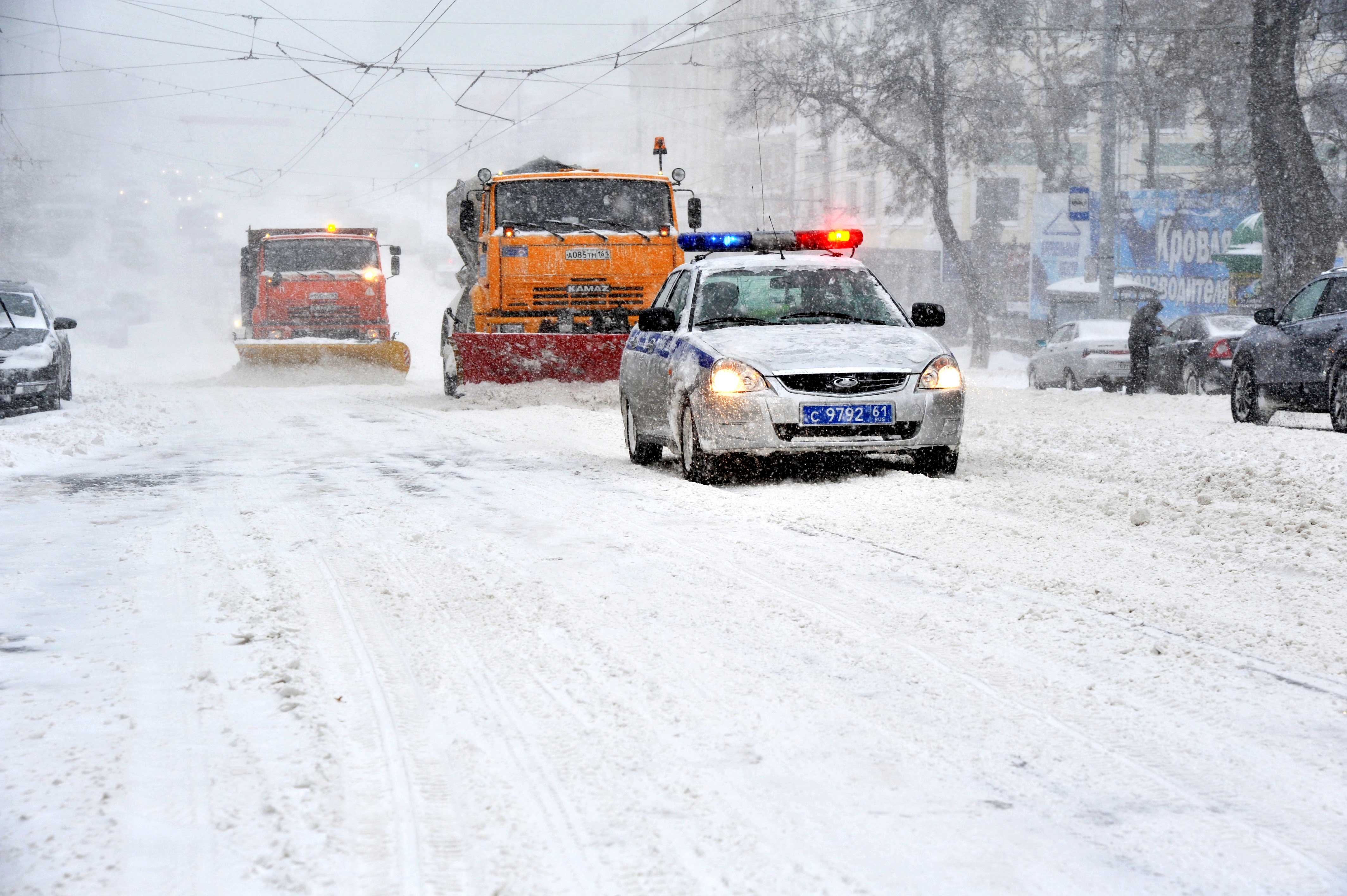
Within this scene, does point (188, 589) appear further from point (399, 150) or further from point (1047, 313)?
point (399, 150)

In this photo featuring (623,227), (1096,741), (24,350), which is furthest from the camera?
(623,227)

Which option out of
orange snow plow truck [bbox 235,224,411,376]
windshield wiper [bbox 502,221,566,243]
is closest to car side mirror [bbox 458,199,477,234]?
windshield wiper [bbox 502,221,566,243]

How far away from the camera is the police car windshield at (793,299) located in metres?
9.51

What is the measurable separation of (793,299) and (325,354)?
15378 mm

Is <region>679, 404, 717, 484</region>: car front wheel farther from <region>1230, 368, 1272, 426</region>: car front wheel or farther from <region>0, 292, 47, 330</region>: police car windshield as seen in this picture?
<region>0, 292, 47, 330</region>: police car windshield

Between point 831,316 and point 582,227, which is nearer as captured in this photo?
point 831,316

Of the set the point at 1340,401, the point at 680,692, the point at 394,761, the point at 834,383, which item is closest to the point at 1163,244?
the point at 1340,401

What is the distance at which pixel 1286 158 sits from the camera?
20812 mm

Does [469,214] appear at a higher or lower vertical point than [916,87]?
lower

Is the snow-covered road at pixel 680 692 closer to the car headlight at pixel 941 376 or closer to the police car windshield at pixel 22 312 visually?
the car headlight at pixel 941 376

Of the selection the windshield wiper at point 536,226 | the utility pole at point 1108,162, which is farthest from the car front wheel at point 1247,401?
the utility pole at point 1108,162

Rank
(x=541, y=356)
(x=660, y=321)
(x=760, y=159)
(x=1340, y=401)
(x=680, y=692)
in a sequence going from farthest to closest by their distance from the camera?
(x=541, y=356) < (x=1340, y=401) < (x=760, y=159) < (x=660, y=321) < (x=680, y=692)

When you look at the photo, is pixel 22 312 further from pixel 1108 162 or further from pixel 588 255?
pixel 1108 162

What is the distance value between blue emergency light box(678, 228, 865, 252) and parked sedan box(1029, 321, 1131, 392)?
10144 mm
